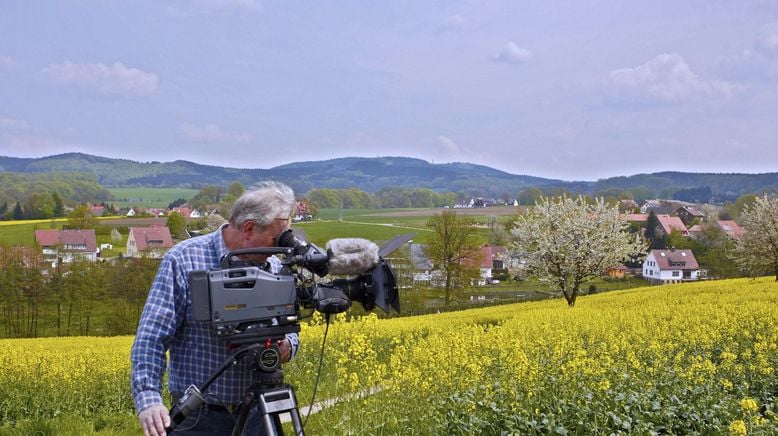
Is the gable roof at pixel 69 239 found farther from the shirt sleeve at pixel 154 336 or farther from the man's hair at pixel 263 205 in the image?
the man's hair at pixel 263 205

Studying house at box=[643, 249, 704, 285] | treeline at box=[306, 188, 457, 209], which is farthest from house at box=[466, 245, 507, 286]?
treeline at box=[306, 188, 457, 209]

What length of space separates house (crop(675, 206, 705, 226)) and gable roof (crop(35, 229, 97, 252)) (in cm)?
7069

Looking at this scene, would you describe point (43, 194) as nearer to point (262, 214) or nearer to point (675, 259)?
point (675, 259)

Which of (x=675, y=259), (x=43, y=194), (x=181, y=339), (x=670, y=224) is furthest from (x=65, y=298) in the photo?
(x=670, y=224)

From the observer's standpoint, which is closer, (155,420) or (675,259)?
Answer: (155,420)

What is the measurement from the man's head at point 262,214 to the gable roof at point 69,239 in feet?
229

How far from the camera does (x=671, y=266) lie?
72562 millimetres

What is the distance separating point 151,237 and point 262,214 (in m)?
71.9

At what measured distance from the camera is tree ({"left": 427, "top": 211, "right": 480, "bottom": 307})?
51.8 meters

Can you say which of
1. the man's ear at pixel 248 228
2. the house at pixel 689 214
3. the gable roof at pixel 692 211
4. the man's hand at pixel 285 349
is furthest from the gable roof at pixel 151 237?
the man's ear at pixel 248 228

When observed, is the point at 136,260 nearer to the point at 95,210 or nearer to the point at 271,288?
the point at 95,210

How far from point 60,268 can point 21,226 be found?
42.9 metres

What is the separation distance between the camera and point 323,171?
134 meters

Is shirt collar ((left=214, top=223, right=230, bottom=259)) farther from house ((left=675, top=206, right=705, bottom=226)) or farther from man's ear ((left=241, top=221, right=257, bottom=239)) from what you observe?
house ((left=675, top=206, right=705, bottom=226))
